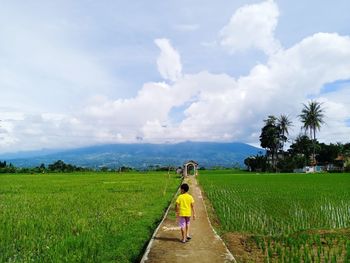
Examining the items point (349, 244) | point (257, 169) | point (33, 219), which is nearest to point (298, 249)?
point (349, 244)

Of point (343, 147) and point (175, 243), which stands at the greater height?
point (343, 147)

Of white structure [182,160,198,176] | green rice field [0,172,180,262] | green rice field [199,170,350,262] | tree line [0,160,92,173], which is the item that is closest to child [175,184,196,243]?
green rice field [0,172,180,262]

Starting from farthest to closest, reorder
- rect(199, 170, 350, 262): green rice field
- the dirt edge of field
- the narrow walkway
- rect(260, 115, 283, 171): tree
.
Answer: rect(260, 115, 283, 171): tree, rect(199, 170, 350, 262): green rice field, the dirt edge of field, the narrow walkway

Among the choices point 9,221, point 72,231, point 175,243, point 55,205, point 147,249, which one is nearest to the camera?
point 147,249

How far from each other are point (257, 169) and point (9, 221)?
2964 inches

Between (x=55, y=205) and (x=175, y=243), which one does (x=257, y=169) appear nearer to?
(x=55, y=205)

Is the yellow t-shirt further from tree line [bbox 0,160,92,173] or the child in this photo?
tree line [bbox 0,160,92,173]

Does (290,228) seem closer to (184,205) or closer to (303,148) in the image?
(184,205)

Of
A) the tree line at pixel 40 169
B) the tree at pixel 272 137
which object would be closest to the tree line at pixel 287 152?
the tree at pixel 272 137

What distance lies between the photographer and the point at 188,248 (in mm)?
8000

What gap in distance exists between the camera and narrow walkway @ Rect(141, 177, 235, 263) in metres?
7.12

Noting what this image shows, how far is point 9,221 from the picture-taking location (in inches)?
444

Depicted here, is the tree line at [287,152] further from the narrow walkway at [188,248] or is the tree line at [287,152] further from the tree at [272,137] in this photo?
the narrow walkway at [188,248]

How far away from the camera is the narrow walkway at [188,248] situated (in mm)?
7125
